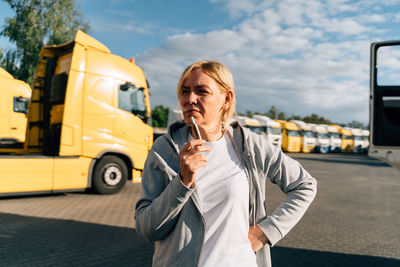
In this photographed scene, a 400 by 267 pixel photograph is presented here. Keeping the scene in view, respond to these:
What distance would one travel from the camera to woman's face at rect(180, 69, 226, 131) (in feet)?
4.90

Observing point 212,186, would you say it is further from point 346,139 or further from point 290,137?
point 346,139

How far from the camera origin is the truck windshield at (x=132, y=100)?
332 inches

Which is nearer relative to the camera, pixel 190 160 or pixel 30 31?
pixel 190 160

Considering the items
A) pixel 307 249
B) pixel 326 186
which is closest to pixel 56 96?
pixel 307 249

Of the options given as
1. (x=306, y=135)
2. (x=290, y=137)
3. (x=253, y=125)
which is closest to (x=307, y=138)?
(x=306, y=135)

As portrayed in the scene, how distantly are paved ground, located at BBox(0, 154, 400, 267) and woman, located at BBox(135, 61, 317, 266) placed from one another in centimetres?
294

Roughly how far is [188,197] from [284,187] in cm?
62

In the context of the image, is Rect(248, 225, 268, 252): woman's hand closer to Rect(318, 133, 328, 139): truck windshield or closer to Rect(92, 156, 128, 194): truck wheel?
Rect(92, 156, 128, 194): truck wheel

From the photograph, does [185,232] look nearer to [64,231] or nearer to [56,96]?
[64,231]

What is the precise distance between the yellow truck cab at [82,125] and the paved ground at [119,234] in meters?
0.53

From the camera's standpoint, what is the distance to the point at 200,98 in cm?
150

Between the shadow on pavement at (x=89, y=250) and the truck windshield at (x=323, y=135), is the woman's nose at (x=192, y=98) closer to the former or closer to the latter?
the shadow on pavement at (x=89, y=250)

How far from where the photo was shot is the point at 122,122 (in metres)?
8.43

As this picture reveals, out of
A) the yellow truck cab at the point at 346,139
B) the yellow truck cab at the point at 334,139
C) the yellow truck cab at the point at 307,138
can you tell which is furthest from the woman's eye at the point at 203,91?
the yellow truck cab at the point at 346,139
